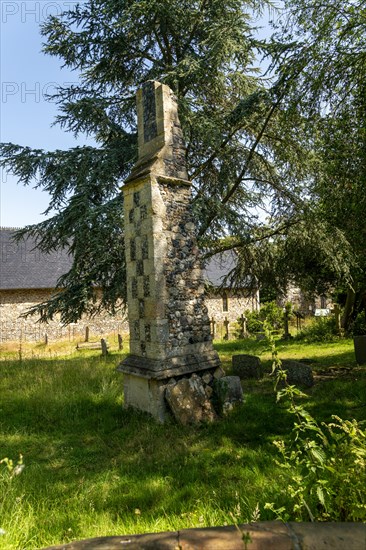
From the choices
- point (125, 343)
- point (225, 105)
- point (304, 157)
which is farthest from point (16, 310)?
point (304, 157)

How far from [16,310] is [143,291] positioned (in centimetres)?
1757

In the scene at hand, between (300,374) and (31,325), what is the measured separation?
17.4 metres

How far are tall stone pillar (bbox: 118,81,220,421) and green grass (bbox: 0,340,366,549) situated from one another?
79 cm

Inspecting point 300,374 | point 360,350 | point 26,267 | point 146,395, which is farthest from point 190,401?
point 26,267

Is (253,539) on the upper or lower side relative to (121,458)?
upper

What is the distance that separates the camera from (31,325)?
21469 millimetres

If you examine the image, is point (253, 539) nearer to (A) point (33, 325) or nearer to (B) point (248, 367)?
(B) point (248, 367)

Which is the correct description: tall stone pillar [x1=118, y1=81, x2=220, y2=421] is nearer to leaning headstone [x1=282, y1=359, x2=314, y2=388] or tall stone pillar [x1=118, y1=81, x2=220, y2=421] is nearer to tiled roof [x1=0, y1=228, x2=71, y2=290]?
leaning headstone [x1=282, y1=359, x2=314, y2=388]

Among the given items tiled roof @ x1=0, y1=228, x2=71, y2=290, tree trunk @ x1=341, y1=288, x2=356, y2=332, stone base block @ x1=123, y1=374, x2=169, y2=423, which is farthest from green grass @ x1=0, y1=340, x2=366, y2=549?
tiled roof @ x1=0, y1=228, x2=71, y2=290

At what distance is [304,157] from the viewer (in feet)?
33.7

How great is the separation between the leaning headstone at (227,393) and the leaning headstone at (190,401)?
0.19 metres

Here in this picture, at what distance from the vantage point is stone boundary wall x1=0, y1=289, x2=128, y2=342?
21031 millimetres

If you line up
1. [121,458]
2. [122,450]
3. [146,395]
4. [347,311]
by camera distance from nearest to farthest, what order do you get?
[121,458] < [122,450] < [146,395] < [347,311]

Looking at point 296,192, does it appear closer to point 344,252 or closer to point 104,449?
point 344,252
